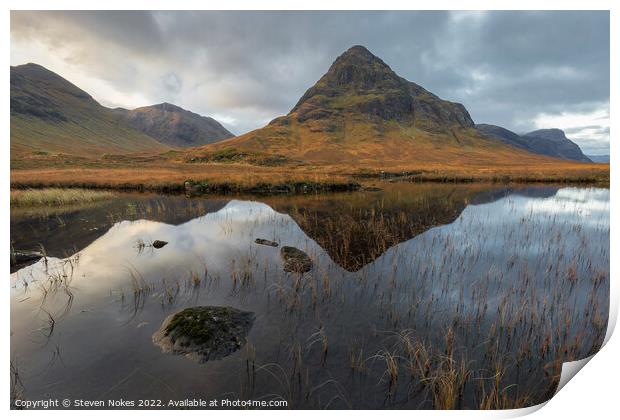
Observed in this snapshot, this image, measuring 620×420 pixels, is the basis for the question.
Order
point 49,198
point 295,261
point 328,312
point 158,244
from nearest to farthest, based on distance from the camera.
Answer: point 328,312 → point 295,261 → point 158,244 → point 49,198

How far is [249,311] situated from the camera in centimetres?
629

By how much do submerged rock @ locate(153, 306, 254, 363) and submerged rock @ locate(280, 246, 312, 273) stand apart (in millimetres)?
3009

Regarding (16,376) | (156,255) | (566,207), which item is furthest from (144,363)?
(566,207)

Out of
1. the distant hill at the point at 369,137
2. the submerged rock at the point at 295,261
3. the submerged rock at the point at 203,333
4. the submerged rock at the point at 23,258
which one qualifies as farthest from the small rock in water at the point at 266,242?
the distant hill at the point at 369,137

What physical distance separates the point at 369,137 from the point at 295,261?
147m

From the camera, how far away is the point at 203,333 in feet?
16.8

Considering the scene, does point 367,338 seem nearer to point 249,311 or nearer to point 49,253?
point 249,311

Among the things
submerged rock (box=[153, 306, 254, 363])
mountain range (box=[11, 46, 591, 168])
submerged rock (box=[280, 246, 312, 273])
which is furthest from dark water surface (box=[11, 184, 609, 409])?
mountain range (box=[11, 46, 591, 168])

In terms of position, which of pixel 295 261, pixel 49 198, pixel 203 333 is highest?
pixel 49 198

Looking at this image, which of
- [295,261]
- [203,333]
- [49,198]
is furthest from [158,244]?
[49,198]

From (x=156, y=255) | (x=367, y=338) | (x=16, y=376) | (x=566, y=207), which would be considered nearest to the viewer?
(x=16, y=376)

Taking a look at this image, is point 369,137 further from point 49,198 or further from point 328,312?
point 328,312
